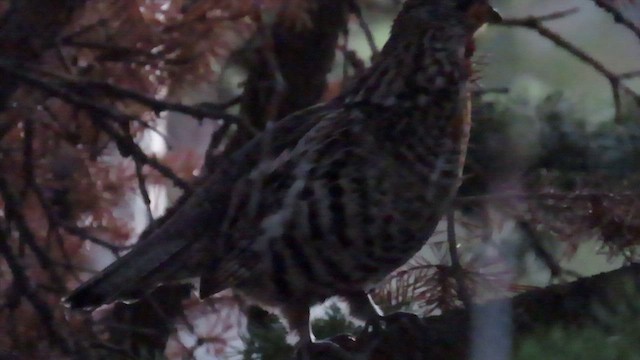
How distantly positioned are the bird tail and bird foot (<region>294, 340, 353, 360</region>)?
0.69 ft

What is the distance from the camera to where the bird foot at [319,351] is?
1396mm

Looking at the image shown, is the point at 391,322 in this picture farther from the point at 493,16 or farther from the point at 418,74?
the point at 493,16

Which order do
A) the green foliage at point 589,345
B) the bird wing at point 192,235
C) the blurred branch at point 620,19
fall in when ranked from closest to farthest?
1. the green foliage at point 589,345
2. the bird wing at point 192,235
3. the blurred branch at point 620,19

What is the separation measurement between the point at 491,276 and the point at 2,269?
2.97 feet

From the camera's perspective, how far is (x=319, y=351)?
4.62 feet

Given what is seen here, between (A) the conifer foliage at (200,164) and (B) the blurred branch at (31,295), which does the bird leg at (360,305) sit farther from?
(B) the blurred branch at (31,295)

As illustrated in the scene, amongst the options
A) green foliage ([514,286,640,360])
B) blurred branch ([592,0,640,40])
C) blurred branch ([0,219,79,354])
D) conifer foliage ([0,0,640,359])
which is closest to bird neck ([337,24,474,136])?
conifer foliage ([0,0,640,359])

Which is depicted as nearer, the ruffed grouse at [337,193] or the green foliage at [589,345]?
the green foliage at [589,345]

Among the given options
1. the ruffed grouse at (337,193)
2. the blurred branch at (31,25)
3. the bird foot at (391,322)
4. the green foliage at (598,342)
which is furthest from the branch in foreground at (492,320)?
the blurred branch at (31,25)

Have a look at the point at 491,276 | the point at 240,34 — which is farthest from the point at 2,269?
the point at 491,276

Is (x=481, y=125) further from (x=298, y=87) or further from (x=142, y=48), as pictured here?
(x=142, y=48)

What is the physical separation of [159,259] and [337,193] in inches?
11.2

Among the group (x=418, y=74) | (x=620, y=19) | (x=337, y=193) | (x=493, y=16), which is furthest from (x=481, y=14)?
(x=337, y=193)

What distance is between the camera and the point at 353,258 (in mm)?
1413
